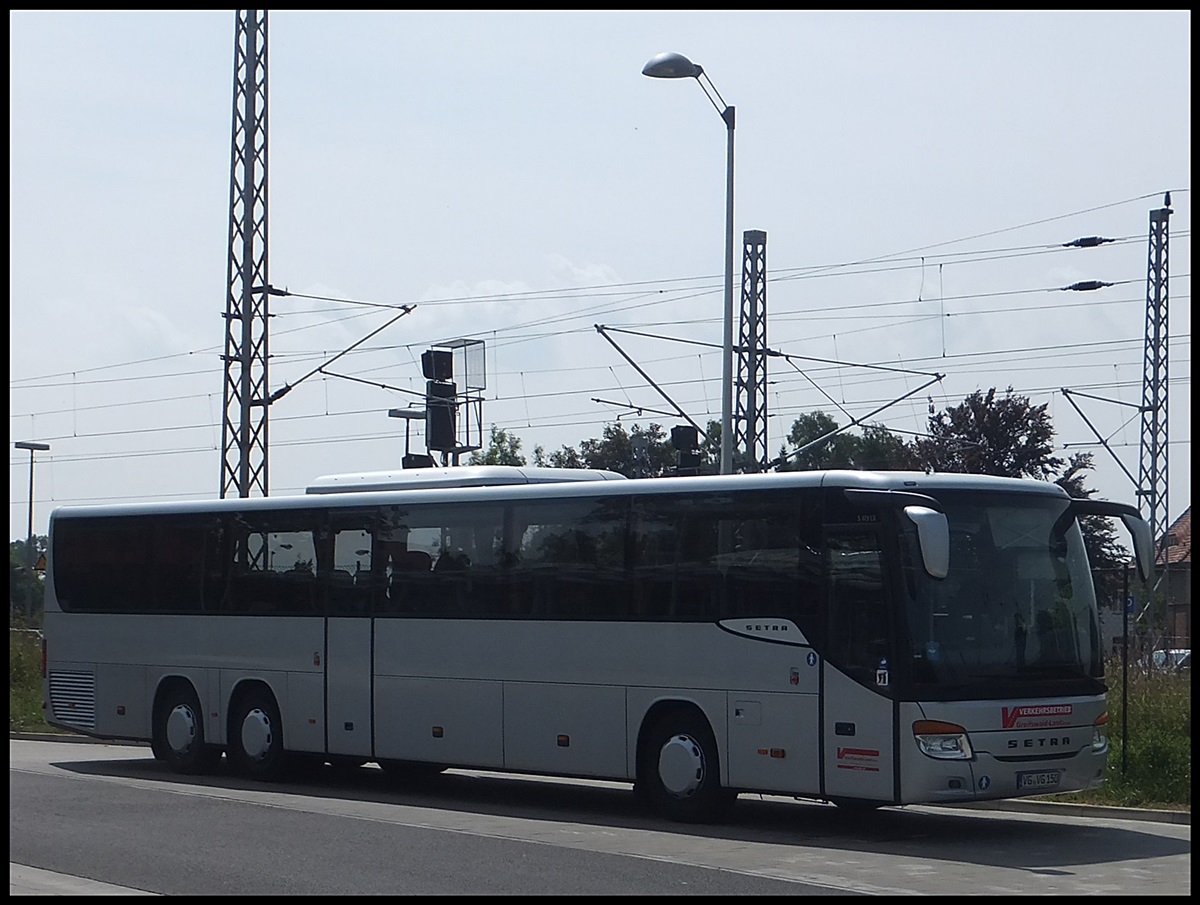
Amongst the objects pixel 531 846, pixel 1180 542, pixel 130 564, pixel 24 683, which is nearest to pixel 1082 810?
pixel 531 846

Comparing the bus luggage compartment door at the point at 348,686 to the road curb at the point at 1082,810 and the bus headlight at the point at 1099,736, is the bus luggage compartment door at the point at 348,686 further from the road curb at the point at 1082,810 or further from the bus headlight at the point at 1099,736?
the bus headlight at the point at 1099,736

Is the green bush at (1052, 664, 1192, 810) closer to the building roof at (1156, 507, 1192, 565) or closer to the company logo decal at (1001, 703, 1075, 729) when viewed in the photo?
the company logo decal at (1001, 703, 1075, 729)

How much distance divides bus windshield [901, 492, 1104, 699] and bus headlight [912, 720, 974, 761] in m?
0.23

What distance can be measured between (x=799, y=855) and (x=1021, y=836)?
91.1 inches

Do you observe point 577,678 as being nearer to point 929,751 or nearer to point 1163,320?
point 929,751

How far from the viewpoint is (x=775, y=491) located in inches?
609

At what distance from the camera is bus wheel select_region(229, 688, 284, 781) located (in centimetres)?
2017

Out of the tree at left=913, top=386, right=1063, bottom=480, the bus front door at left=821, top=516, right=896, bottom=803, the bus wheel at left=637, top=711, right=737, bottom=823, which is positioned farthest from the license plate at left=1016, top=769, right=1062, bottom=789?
the tree at left=913, top=386, right=1063, bottom=480

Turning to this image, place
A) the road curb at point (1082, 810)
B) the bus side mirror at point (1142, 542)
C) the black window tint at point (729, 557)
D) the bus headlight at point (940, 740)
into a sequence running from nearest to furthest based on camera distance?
the bus headlight at point (940, 740) → the bus side mirror at point (1142, 542) → the black window tint at point (729, 557) → the road curb at point (1082, 810)

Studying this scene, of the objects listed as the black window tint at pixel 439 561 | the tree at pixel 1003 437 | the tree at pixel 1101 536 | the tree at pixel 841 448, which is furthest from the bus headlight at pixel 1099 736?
the tree at pixel 841 448

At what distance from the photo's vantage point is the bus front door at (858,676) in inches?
569

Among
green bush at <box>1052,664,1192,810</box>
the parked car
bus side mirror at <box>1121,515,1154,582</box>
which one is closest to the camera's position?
bus side mirror at <box>1121,515,1154,582</box>

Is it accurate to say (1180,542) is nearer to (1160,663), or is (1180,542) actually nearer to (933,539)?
(1160,663)

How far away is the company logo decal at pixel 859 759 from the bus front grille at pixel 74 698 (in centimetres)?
1097
